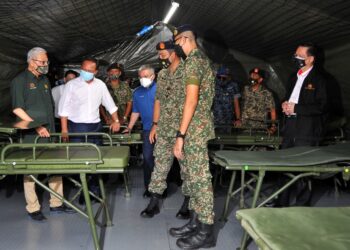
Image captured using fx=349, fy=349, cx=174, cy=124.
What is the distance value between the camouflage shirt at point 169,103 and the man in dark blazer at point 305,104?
107 centimetres

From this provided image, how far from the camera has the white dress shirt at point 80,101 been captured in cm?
343

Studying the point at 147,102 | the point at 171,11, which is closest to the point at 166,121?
the point at 147,102

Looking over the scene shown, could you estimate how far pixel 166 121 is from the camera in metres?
2.99

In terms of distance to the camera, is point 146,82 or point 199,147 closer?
point 199,147

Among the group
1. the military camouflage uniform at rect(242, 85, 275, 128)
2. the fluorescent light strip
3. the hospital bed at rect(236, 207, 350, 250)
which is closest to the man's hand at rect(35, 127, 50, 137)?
the hospital bed at rect(236, 207, 350, 250)

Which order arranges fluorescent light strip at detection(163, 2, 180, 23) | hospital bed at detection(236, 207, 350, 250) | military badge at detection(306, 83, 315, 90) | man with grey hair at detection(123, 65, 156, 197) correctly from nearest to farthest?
hospital bed at detection(236, 207, 350, 250) < military badge at detection(306, 83, 315, 90) < man with grey hair at detection(123, 65, 156, 197) < fluorescent light strip at detection(163, 2, 180, 23)

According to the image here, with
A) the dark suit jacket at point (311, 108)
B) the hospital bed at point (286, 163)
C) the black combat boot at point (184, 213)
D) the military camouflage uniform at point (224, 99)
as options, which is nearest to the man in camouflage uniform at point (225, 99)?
the military camouflage uniform at point (224, 99)

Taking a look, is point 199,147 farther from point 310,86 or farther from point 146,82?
point 146,82

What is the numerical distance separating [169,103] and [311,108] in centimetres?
128

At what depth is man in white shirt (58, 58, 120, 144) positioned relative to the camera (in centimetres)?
343

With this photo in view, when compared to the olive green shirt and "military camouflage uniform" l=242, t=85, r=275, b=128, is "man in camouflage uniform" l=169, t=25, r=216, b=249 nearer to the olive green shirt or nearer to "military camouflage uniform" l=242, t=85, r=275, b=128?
the olive green shirt

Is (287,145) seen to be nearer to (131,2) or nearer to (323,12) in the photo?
(323,12)

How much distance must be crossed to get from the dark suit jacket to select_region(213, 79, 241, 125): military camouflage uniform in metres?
2.08

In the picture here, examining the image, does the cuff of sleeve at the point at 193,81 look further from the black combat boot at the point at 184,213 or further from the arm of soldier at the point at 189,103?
the black combat boot at the point at 184,213
